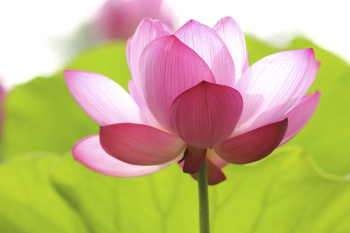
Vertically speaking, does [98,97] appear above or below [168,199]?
above

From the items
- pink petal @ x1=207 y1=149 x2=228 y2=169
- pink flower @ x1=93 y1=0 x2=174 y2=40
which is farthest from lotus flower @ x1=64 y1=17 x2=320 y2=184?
pink flower @ x1=93 y1=0 x2=174 y2=40

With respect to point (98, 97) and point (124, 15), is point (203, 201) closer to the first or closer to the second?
point (98, 97)

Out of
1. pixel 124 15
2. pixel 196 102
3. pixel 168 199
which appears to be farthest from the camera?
pixel 124 15

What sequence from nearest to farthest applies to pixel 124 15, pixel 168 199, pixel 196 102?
pixel 196 102
pixel 168 199
pixel 124 15

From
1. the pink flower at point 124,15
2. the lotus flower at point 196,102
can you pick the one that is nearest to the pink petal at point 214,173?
the lotus flower at point 196,102

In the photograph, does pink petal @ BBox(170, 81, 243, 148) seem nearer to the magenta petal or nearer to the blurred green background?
the magenta petal

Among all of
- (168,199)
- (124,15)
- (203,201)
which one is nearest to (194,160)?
(203,201)
